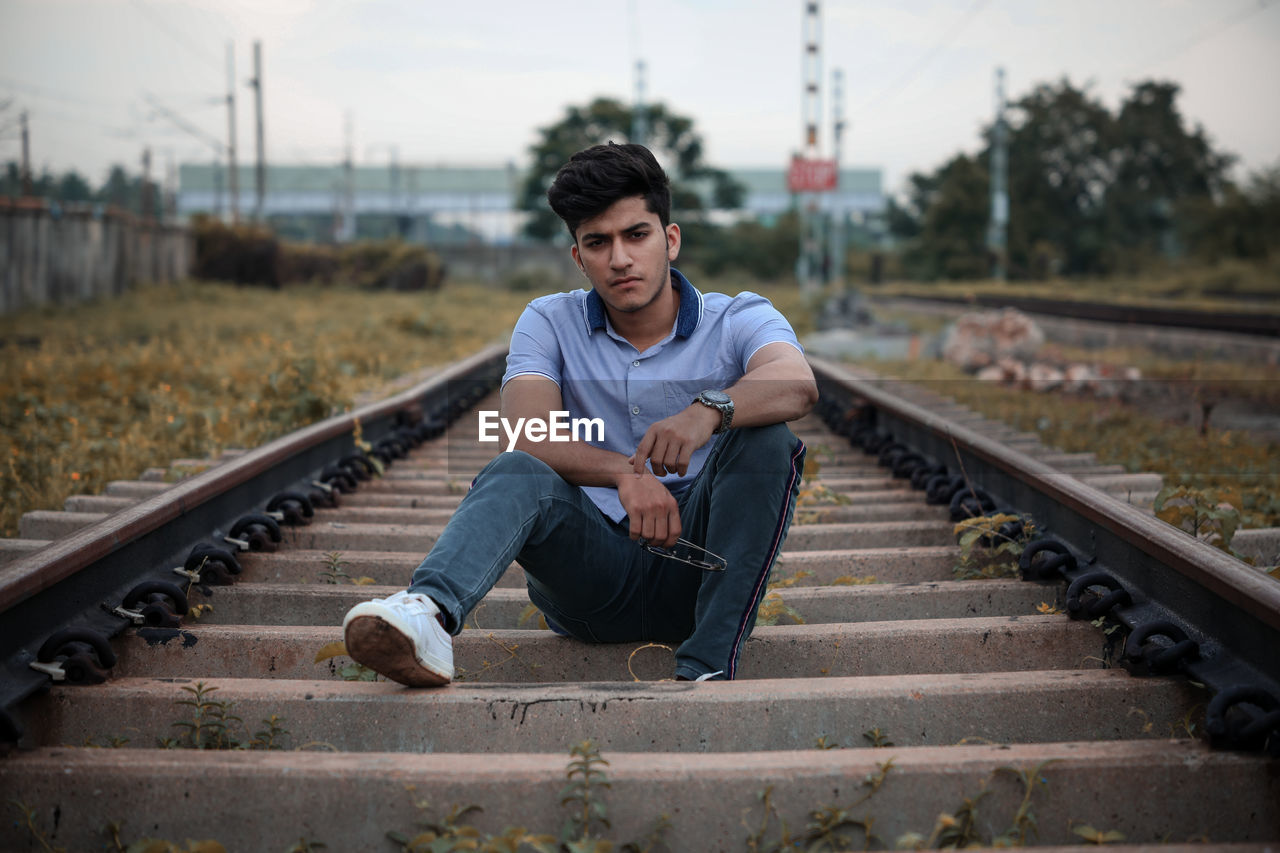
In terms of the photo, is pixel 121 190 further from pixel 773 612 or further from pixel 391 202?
pixel 391 202

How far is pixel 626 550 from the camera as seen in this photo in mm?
2643

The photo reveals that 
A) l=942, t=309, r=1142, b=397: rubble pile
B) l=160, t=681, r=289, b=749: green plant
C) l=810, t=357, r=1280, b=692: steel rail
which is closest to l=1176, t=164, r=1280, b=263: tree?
l=942, t=309, r=1142, b=397: rubble pile

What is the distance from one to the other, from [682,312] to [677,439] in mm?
524

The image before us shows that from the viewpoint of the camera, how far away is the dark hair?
8.93 feet

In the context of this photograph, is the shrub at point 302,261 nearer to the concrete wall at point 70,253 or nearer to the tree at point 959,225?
the concrete wall at point 70,253

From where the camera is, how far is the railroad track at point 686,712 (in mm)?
1886

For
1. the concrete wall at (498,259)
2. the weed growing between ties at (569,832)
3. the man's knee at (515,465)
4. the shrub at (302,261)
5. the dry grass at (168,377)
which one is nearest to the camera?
the weed growing between ties at (569,832)

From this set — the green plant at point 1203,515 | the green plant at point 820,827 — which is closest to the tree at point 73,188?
the green plant at point 1203,515

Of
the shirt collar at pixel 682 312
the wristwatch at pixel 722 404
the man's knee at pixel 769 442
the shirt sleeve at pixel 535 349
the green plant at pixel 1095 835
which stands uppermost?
the shirt collar at pixel 682 312

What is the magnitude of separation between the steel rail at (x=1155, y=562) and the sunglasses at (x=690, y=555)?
1.00 metres

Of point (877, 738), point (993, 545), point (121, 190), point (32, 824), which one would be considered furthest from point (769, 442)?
point (121, 190)

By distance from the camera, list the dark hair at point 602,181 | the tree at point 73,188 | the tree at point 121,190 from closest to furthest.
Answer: the dark hair at point 602,181 → the tree at point 73,188 → the tree at point 121,190

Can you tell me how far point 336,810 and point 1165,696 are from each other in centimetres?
168

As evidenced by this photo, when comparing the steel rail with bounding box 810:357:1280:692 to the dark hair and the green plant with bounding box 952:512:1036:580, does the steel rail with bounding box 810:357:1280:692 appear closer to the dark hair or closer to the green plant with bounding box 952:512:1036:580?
the green plant with bounding box 952:512:1036:580
